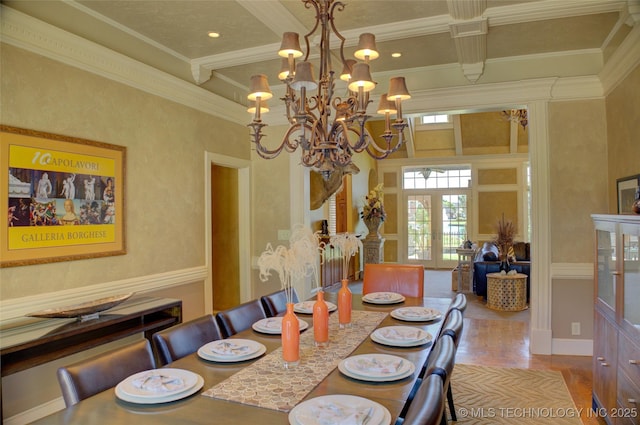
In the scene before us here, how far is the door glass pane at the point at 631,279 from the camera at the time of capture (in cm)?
213

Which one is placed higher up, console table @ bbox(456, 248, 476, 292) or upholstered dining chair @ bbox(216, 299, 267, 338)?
upholstered dining chair @ bbox(216, 299, 267, 338)

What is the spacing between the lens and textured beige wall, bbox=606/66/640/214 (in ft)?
10.4

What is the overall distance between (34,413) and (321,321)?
214cm

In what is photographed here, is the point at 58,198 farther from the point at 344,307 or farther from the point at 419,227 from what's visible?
the point at 419,227

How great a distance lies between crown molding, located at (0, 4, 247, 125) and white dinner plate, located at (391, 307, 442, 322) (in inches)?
110

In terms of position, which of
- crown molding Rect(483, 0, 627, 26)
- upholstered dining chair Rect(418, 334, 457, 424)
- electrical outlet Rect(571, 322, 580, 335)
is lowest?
electrical outlet Rect(571, 322, 580, 335)

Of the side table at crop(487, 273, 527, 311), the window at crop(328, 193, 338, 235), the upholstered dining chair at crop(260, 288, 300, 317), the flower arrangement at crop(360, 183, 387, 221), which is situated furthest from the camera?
the flower arrangement at crop(360, 183, 387, 221)

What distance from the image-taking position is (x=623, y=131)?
11.3 ft

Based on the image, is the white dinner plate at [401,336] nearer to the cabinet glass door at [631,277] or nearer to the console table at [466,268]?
the cabinet glass door at [631,277]

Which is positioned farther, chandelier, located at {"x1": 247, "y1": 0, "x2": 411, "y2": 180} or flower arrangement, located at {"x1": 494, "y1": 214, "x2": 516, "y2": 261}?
flower arrangement, located at {"x1": 494, "y1": 214, "x2": 516, "y2": 261}

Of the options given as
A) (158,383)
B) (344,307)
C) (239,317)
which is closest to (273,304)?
(239,317)

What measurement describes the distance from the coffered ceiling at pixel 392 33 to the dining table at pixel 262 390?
7.57ft

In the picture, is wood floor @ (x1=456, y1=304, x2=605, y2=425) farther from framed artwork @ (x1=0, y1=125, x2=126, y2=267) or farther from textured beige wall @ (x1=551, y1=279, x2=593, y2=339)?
framed artwork @ (x1=0, y1=125, x2=126, y2=267)

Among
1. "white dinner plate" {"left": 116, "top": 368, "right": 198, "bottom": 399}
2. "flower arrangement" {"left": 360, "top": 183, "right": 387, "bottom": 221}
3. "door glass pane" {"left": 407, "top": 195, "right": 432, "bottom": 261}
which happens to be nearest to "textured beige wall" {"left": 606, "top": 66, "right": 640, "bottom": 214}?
"white dinner plate" {"left": 116, "top": 368, "right": 198, "bottom": 399}
